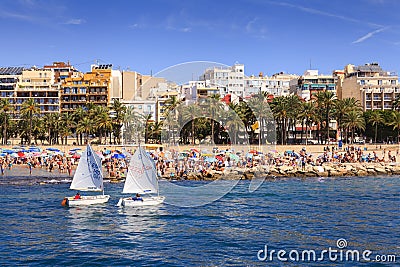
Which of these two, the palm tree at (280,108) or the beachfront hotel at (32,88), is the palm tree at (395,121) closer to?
the palm tree at (280,108)

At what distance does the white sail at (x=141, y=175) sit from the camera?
31672mm

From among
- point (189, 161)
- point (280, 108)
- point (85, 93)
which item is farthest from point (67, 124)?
point (189, 161)

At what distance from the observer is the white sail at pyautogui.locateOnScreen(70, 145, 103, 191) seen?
34750 mm

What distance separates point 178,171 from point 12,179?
15.8m

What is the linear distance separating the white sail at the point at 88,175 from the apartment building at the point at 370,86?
244ft

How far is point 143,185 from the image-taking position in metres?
32.9

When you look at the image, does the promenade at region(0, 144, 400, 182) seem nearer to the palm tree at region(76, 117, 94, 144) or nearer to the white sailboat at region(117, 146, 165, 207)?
the white sailboat at region(117, 146, 165, 207)

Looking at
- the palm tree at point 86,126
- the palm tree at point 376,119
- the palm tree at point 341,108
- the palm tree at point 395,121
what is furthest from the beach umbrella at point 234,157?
the palm tree at point 376,119

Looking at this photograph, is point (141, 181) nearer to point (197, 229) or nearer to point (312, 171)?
point (197, 229)

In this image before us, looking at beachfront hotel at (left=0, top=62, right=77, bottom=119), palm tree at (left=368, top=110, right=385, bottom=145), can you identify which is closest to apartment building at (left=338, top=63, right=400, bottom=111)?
palm tree at (left=368, top=110, right=385, bottom=145)

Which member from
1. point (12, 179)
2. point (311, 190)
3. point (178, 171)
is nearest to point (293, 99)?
point (178, 171)

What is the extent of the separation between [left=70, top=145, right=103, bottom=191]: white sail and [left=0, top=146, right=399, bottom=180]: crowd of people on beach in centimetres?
1323

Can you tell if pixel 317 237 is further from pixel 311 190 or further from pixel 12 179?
pixel 12 179

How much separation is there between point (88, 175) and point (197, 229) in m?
11.8
